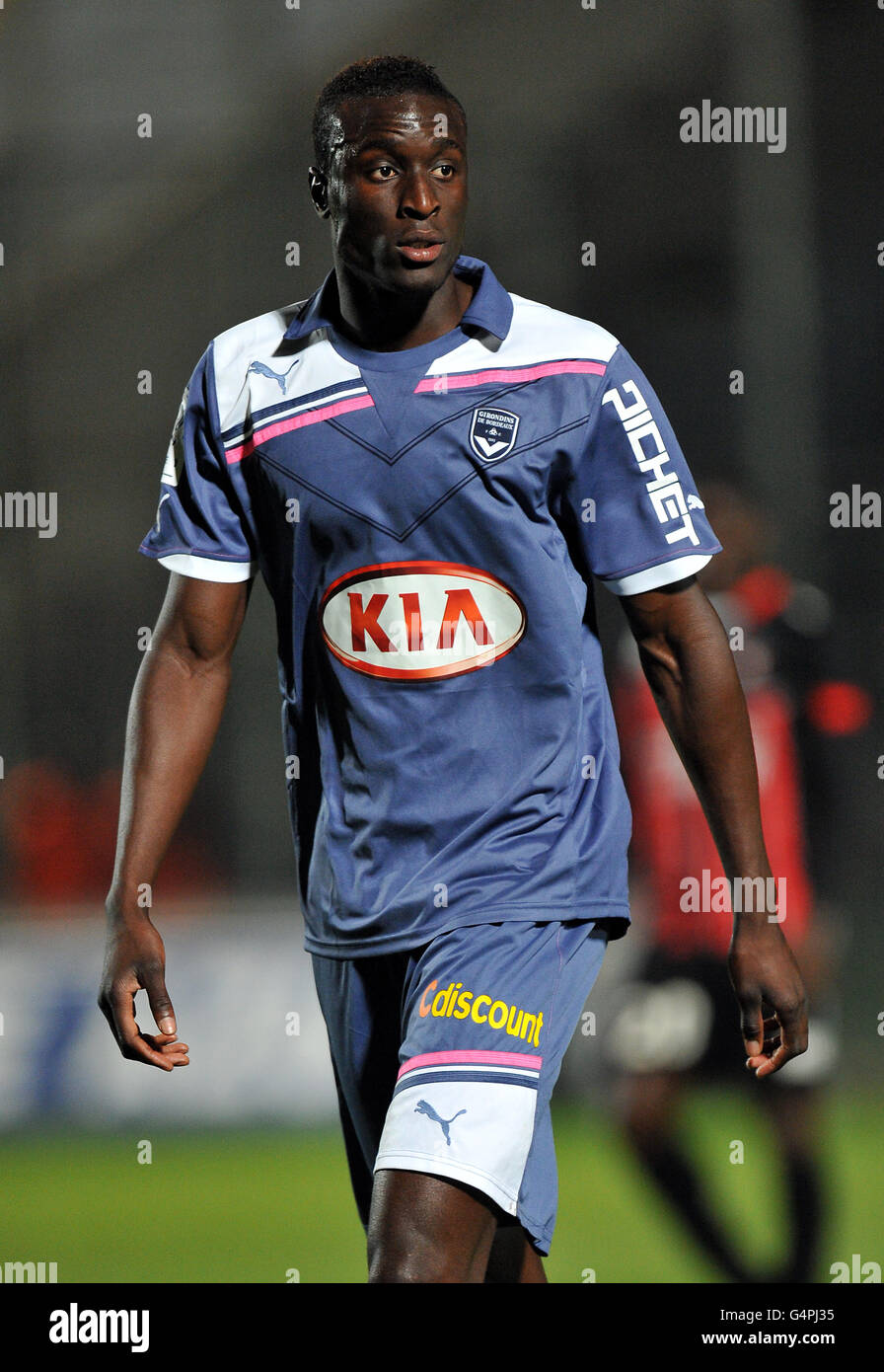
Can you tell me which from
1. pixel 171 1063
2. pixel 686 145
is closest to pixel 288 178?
pixel 686 145

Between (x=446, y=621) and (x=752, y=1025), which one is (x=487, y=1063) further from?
(x=446, y=621)

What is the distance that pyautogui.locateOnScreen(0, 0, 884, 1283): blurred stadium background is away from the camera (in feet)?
18.0

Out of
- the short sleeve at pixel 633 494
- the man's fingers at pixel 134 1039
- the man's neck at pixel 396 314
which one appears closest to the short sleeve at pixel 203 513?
the man's neck at pixel 396 314

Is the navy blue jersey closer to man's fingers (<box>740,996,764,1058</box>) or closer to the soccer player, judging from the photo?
the soccer player

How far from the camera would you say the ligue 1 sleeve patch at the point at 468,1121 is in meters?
2.02

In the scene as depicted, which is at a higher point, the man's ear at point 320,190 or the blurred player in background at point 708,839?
the man's ear at point 320,190

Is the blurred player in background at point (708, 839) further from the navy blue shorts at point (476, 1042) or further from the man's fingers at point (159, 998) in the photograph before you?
the man's fingers at point (159, 998)

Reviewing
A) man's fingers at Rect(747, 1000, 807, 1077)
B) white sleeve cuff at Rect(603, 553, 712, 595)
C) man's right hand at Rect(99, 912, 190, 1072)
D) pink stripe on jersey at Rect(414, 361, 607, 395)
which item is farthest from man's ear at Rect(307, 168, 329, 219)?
man's fingers at Rect(747, 1000, 807, 1077)

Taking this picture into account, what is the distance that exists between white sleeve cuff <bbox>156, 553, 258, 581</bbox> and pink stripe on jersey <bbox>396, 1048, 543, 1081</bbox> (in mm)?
765

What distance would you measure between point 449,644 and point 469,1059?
0.55 m

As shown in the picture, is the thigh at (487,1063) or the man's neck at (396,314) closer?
the thigh at (487,1063)

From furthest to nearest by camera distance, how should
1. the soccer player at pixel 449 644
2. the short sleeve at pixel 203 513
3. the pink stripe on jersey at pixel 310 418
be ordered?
the short sleeve at pixel 203 513 < the pink stripe on jersey at pixel 310 418 < the soccer player at pixel 449 644

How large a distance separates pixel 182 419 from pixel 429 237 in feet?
1.58

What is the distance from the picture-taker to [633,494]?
231 centimetres
